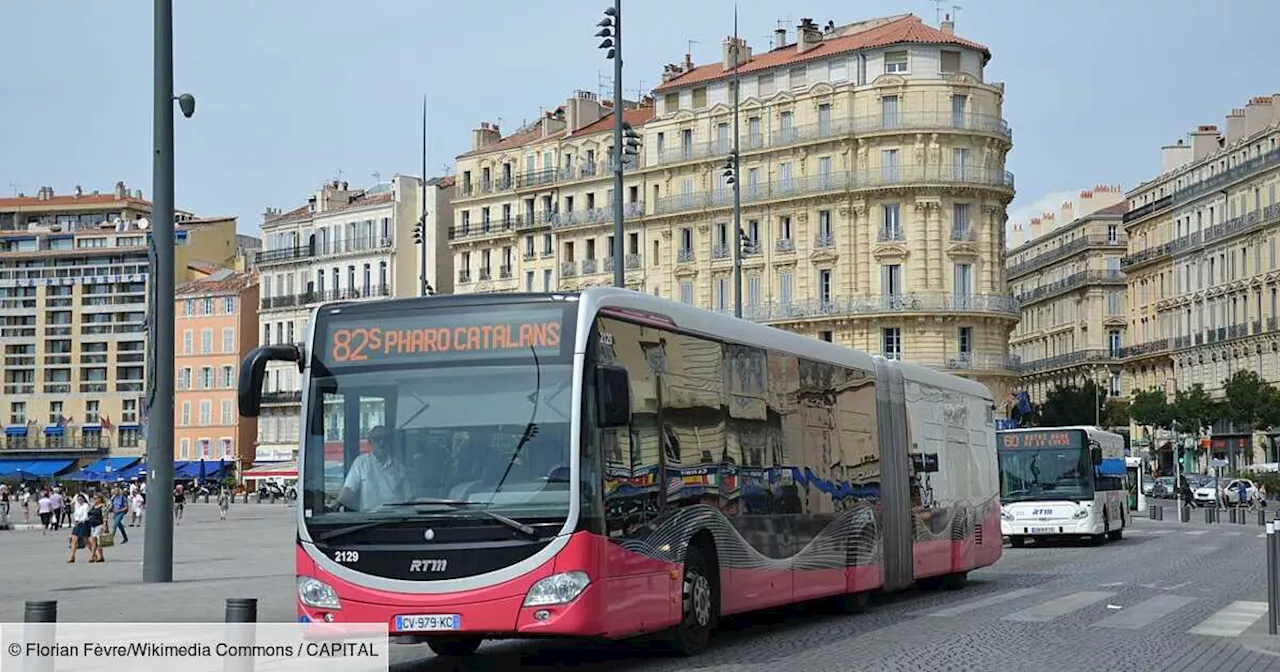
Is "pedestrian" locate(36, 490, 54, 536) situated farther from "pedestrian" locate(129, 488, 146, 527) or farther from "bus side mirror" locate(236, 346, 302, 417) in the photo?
"bus side mirror" locate(236, 346, 302, 417)

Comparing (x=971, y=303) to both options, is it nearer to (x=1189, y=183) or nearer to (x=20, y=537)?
(x=1189, y=183)

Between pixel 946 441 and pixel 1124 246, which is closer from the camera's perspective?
pixel 946 441

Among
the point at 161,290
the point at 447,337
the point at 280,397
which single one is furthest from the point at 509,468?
the point at 280,397

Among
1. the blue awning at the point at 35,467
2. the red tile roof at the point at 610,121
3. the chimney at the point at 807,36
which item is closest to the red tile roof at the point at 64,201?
the blue awning at the point at 35,467

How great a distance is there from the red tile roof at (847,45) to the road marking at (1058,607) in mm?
60285

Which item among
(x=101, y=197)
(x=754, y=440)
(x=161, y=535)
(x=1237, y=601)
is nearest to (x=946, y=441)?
(x=1237, y=601)

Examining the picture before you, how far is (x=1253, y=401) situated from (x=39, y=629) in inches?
3189

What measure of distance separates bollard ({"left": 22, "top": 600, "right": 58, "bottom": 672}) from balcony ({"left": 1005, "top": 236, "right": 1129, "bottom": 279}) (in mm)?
107015

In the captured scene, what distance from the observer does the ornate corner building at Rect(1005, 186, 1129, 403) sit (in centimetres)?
12244

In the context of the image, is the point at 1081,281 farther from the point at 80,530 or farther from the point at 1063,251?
the point at 80,530

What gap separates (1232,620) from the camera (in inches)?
722

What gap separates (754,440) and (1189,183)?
9848cm

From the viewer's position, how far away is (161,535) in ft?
76.8

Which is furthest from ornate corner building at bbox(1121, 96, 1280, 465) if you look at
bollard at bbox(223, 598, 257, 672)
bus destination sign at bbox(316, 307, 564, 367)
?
bollard at bbox(223, 598, 257, 672)
